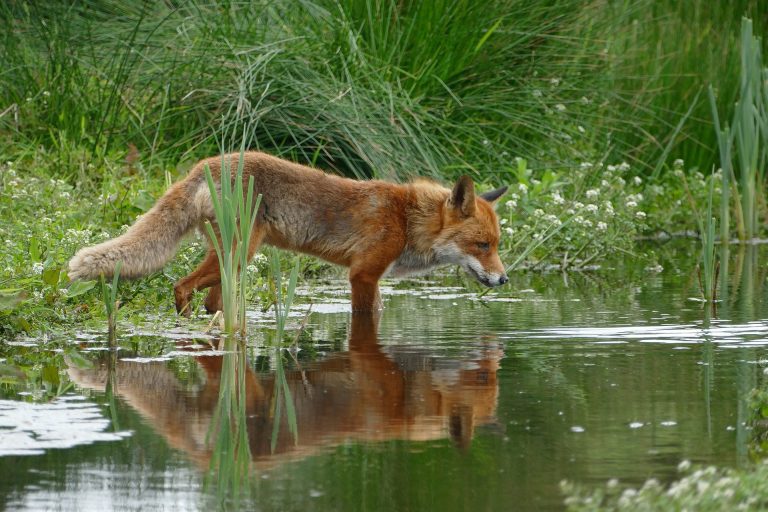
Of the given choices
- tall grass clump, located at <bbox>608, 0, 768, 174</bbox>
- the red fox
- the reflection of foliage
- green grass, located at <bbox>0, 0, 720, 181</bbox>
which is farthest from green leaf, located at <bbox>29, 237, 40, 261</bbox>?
tall grass clump, located at <bbox>608, 0, 768, 174</bbox>

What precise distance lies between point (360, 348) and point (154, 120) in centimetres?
679

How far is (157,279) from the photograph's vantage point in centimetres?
916

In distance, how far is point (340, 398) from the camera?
5.83m

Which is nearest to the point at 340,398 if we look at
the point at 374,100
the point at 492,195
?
the point at 492,195

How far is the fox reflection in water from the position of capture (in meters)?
5.07

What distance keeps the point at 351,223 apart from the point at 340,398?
3541 millimetres

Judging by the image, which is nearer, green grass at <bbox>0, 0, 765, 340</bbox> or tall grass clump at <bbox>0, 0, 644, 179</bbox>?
green grass at <bbox>0, 0, 765, 340</bbox>

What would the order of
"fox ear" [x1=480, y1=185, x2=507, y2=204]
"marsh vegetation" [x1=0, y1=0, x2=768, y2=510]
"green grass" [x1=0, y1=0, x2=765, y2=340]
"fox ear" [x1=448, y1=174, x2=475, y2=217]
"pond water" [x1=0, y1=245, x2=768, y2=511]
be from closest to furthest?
"pond water" [x1=0, y1=245, x2=768, y2=511]
"marsh vegetation" [x1=0, y1=0, x2=768, y2=510]
"fox ear" [x1=448, y1=174, x2=475, y2=217]
"fox ear" [x1=480, y1=185, x2=507, y2=204]
"green grass" [x1=0, y1=0, x2=765, y2=340]

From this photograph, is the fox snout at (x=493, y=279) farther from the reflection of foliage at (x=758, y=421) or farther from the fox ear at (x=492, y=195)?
the reflection of foliage at (x=758, y=421)

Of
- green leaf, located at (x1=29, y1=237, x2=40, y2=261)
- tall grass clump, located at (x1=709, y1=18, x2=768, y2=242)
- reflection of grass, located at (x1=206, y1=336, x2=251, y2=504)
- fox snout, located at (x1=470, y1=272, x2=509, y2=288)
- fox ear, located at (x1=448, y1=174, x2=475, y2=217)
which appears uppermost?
tall grass clump, located at (x1=709, y1=18, x2=768, y2=242)

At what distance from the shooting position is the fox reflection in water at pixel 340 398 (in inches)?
200

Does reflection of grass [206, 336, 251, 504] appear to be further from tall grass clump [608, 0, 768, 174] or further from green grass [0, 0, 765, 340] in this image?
tall grass clump [608, 0, 768, 174]

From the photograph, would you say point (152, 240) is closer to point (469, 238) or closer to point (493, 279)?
point (469, 238)

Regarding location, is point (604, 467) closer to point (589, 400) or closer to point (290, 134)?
point (589, 400)
